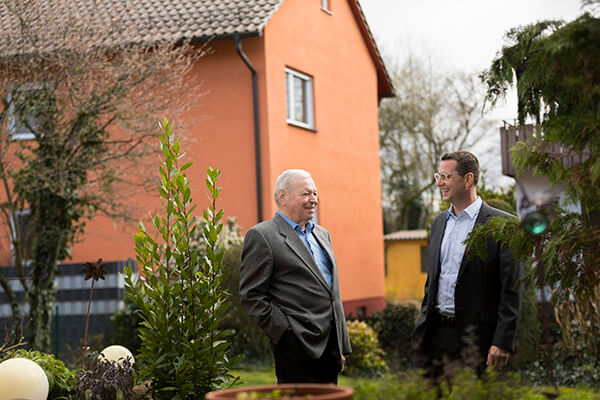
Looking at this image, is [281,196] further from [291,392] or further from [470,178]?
[291,392]

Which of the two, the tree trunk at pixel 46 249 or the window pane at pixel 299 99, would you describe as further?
the window pane at pixel 299 99

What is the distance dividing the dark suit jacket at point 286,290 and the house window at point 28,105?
6.28 m

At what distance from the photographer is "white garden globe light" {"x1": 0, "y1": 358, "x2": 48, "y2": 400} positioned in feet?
16.2

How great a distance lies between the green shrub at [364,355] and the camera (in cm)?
1173

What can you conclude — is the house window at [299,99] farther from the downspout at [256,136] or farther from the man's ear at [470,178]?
the man's ear at [470,178]

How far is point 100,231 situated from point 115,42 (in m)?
5.35

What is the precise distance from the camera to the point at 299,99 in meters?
16.8

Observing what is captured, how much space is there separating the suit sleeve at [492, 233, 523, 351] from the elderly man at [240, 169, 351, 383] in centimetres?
96

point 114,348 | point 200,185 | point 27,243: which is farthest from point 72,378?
point 200,185

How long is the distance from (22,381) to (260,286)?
5.67ft

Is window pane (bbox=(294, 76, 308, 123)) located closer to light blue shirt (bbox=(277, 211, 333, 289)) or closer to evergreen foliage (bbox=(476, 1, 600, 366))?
light blue shirt (bbox=(277, 211, 333, 289))

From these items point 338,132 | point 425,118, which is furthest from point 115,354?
point 425,118

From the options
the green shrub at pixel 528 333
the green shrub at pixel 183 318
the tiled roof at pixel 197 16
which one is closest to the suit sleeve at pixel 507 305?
the green shrub at pixel 183 318

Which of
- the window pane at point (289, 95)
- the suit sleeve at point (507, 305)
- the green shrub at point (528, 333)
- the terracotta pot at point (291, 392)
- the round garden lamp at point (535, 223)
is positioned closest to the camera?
the terracotta pot at point (291, 392)
